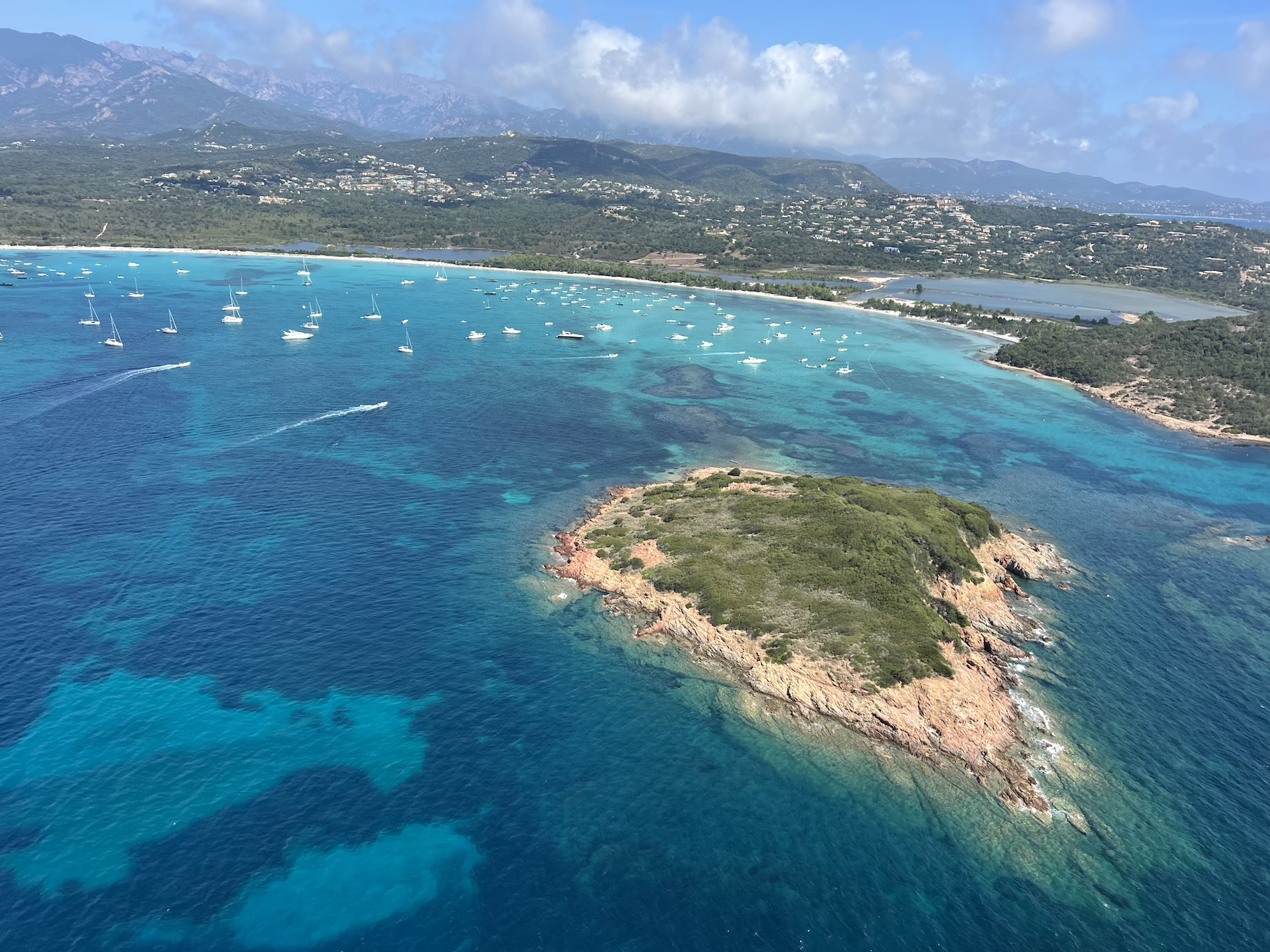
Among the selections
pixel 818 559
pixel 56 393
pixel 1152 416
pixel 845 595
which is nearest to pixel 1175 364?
pixel 1152 416

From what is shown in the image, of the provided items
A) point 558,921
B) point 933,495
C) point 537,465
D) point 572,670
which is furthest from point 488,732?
point 933,495

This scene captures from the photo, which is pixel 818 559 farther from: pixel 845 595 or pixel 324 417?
pixel 324 417

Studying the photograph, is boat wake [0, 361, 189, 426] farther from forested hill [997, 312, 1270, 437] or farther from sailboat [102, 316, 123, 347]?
forested hill [997, 312, 1270, 437]

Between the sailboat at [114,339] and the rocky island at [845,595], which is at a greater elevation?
the rocky island at [845,595]

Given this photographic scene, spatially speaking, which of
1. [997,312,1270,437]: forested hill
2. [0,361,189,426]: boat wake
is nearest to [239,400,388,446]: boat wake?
[0,361,189,426]: boat wake

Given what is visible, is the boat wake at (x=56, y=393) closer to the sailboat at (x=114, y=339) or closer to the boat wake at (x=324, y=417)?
the sailboat at (x=114, y=339)

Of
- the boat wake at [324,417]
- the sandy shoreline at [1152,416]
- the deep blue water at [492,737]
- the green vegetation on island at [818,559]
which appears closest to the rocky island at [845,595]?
the green vegetation on island at [818,559]

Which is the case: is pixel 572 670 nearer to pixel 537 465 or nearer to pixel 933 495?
pixel 537 465
